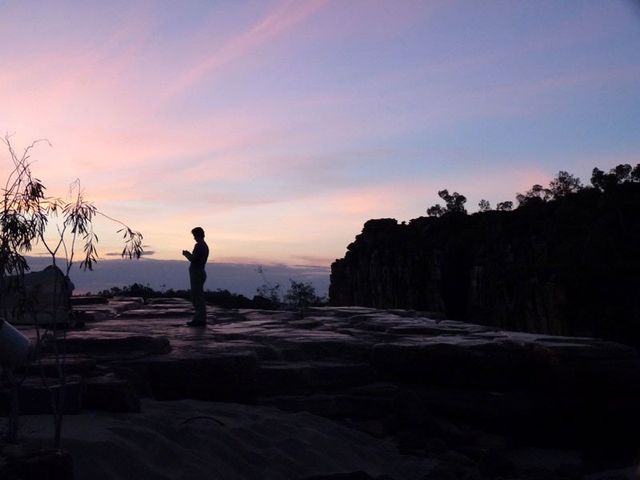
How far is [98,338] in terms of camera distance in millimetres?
8820

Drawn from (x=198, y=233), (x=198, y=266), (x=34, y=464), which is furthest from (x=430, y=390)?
(x=34, y=464)

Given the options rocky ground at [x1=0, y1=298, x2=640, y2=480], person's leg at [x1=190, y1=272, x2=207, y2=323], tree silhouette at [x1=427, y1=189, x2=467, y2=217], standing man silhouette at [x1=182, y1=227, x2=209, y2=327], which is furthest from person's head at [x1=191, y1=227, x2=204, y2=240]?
tree silhouette at [x1=427, y1=189, x2=467, y2=217]

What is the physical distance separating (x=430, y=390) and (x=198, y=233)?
5088 millimetres

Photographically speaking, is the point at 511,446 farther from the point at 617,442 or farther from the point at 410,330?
the point at 410,330

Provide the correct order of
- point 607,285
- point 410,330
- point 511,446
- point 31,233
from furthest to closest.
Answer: point 607,285, point 410,330, point 511,446, point 31,233

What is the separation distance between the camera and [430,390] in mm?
9117

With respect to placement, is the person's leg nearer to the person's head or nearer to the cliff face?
the person's head

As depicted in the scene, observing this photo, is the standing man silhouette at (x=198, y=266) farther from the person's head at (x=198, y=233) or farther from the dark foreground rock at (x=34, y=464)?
the dark foreground rock at (x=34, y=464)

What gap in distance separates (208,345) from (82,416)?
3.49 meters

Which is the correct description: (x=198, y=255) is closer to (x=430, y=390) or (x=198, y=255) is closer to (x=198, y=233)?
(x=198, y=233)

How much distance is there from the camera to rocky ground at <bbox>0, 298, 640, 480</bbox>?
771 cm

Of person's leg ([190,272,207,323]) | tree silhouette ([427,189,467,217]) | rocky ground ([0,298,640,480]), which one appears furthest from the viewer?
tree silhouette ([427,189,467,217])

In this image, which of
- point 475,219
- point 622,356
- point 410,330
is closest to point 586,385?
point 622,356

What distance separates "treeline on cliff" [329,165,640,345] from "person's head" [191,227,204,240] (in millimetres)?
16505
